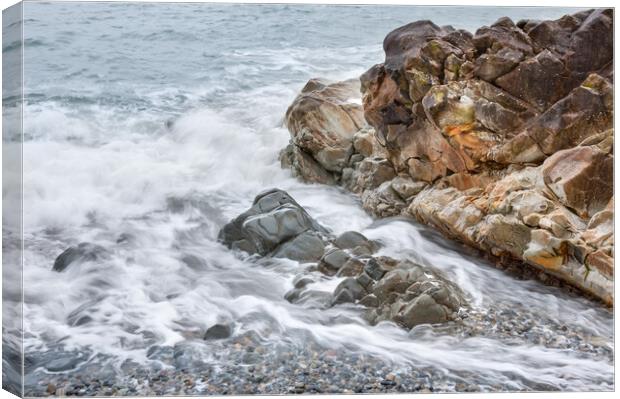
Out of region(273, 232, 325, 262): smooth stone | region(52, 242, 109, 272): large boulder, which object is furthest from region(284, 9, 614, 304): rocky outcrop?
region(52, 242, 109, 272): large boulder

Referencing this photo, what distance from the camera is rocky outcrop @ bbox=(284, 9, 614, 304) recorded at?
7.13m

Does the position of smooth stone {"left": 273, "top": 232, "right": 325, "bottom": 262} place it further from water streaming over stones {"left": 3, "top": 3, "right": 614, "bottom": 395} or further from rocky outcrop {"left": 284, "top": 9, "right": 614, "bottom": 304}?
rocky outcrop {"left": 284, "top": 9, "right": 614, "bottom": 304}

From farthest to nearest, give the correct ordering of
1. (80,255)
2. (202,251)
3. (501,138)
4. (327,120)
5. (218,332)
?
1. (327,120)
2. (501,138)
3. (202,251)
4. (80,255)
5. (218,332)

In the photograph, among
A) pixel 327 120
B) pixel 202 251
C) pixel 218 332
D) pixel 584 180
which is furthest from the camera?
pixel 327 120

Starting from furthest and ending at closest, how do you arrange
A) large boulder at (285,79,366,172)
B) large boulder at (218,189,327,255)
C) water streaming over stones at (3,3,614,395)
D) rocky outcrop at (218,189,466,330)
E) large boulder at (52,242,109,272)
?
large boulder at (285,79,366,172), large boulder at (218,189,327,255), rocky outcrop at (218,189,466,330), large boulder at (52,242,109,272), water streaming over stones at (3,3,614,395)

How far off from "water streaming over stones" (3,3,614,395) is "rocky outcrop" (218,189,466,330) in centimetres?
4

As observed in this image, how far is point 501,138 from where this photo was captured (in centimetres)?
782

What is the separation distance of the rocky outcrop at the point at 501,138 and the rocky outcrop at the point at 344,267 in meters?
0.68

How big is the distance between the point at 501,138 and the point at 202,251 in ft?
9.50

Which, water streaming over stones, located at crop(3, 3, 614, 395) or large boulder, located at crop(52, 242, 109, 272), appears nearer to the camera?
water streaming over stones, located at crop(3, 3, 614, 395)

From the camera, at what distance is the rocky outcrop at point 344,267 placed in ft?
21.8

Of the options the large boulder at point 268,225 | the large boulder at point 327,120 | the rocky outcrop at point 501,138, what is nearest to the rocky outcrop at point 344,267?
the large boulder at point 268,225

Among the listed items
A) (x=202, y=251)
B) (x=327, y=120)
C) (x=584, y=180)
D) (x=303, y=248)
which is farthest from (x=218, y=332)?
(x=584, y=180)

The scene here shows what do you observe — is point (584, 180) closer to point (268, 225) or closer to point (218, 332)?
point (268, 225)
